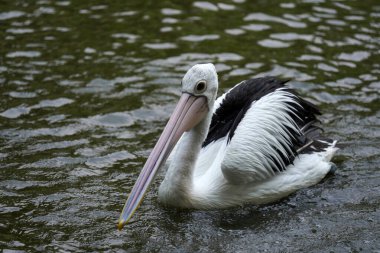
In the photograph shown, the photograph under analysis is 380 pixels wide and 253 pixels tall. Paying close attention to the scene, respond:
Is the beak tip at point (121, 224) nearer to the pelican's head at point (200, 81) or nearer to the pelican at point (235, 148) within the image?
the pelican at point (235, 148)

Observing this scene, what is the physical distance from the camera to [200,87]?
17.4ft

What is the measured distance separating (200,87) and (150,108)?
2.12 m

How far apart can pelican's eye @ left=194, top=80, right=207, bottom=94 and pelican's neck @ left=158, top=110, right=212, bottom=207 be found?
0.78 ft

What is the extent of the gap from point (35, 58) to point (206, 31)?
230 centimetres

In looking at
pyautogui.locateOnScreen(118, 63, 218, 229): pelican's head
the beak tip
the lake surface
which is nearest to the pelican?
pyautogui.locateOnScreen(118, 63, 218, 229): pelican's head

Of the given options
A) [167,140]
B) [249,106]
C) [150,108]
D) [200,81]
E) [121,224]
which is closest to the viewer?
[121,224]

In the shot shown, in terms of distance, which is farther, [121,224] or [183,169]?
[183,169]

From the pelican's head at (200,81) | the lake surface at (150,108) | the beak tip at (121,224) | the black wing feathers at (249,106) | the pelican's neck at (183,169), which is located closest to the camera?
the beak tip at (121,224)

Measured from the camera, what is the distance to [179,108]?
530 centimetres

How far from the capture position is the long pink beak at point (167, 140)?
4773 mm

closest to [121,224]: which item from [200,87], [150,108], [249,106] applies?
[200,87]

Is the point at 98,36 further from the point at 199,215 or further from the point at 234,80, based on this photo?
the point at 199,215

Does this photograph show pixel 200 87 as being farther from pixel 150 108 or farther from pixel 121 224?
pixel 150 108

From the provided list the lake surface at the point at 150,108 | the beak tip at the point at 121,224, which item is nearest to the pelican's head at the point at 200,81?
the lake surface at the point at 150,108
